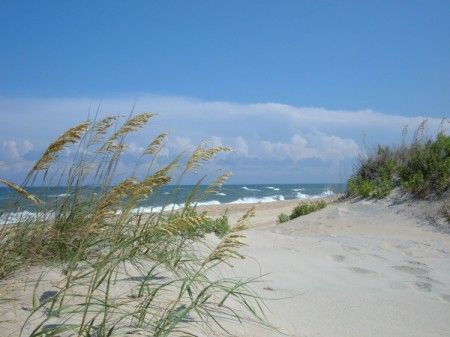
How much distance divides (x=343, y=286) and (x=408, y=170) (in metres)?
6.86

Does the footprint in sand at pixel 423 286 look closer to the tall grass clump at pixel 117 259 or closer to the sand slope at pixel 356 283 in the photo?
the sand slope at pixel 356 283

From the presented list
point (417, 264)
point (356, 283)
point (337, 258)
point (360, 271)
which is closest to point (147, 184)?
point (356, 283)

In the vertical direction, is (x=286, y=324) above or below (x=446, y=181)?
below

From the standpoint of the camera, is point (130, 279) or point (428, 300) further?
point (428, 300)

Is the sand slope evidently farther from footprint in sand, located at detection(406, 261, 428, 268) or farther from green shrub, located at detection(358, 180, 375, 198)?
green shrub, located at detection(358, 180, 375, 198)

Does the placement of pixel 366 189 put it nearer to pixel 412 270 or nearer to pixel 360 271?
pixel 412 270

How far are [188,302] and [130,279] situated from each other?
0.53 meters

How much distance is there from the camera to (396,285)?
438cm

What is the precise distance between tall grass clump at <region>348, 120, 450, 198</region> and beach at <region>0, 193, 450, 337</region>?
1882 mm

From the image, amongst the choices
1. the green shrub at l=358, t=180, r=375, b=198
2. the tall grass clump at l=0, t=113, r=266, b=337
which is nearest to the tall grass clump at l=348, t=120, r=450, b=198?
the green shrub at l=358, t=180, r=375, b=198

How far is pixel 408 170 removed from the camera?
404 inches

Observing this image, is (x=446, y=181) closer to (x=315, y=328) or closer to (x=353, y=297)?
(x=353, y=297)

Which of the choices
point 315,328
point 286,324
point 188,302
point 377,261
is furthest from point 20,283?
point 377,261

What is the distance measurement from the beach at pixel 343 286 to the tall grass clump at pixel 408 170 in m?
1.88
